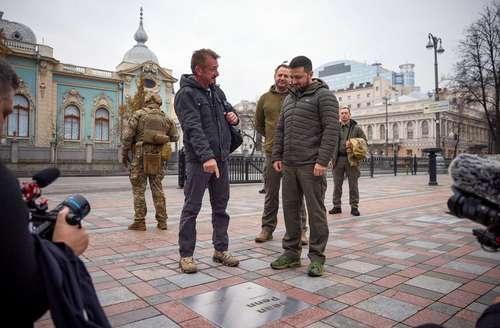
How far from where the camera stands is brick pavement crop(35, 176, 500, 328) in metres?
2.40

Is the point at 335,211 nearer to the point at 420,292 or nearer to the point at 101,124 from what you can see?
the point at 420,292

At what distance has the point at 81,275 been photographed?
3.94 ft

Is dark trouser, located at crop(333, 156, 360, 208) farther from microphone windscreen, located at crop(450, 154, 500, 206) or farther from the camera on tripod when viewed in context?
the camera on tripod

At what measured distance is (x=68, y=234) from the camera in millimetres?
1232

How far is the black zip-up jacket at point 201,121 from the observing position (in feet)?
11.2

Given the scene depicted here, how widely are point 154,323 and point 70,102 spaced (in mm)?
39763

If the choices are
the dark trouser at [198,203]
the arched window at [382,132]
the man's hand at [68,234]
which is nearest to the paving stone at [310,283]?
the dark trouser at [198,203]

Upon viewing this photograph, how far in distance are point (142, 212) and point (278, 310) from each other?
3525 mm

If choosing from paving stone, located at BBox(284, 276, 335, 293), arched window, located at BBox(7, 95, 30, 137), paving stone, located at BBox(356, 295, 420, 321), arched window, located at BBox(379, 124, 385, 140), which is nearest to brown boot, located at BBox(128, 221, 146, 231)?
paving stone, located at BBox(284, 276, 335, 293)

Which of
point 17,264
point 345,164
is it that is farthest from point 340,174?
point 17,264

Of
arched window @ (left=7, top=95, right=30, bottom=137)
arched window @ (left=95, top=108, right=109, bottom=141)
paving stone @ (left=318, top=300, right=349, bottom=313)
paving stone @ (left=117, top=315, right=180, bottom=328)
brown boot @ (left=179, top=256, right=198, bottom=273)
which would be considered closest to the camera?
paving stone @ (left=117, top=315, right=180, bottom=328)

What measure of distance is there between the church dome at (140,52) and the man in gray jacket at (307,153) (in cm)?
4349

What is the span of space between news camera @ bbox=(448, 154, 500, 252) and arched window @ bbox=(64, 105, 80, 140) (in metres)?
40.8

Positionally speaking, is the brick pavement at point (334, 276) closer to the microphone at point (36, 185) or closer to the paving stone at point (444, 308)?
the paving stone at point (444, 308)
